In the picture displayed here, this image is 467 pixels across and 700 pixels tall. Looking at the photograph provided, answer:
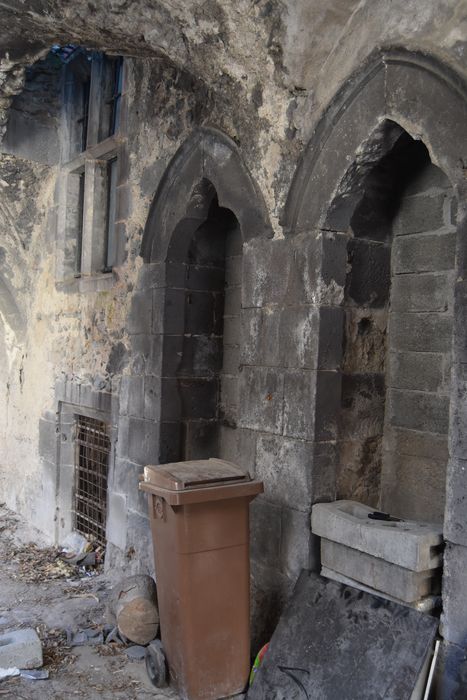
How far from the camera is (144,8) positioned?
12.1 feet

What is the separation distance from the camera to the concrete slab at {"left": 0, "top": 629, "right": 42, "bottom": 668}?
373 cm

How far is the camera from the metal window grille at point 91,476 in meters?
6.06

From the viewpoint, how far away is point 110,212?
20.6ft

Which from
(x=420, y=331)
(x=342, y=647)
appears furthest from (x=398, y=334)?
(x=342, y=647)

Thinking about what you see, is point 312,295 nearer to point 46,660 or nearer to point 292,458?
point 292,458

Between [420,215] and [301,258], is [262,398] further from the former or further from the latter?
[420,215]

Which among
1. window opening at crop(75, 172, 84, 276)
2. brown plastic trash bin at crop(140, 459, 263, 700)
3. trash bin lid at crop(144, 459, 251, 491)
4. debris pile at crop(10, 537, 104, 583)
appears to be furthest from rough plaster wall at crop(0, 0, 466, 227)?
debris pile at crop(10, 537, 104, 583)

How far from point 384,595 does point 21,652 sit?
2094mm

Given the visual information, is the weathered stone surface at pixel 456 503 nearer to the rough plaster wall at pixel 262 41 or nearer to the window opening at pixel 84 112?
the rough plaster wall at pixel 262 41

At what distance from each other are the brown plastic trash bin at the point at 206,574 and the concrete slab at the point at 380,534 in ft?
1.24

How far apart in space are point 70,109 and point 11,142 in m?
0.69

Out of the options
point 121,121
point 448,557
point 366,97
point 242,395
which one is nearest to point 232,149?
point 366,97

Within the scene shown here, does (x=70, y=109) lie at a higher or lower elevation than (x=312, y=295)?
higher

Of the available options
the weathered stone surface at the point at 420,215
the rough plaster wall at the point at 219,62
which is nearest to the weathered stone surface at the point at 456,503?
the weathered stone surface at the point at 420,215
